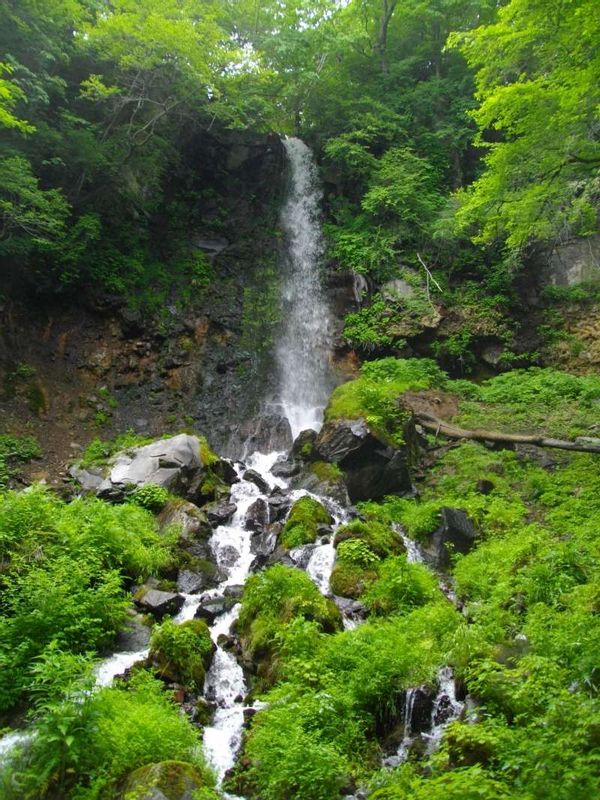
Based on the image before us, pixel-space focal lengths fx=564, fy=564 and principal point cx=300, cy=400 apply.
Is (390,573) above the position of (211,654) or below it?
above

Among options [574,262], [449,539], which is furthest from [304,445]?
[574,262]

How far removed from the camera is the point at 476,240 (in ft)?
43.5

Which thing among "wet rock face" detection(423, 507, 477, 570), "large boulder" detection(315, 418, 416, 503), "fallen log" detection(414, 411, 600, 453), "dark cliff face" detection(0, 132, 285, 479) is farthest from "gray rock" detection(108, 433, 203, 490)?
"fallen log" detection(414, 411, 600, 453)

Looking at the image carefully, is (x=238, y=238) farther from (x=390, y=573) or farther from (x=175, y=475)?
(x=390, y=573)

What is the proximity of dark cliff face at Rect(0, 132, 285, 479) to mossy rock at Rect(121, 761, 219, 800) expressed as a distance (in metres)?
9.46

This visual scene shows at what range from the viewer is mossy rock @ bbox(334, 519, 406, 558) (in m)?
9.70

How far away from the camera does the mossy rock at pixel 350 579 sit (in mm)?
8742

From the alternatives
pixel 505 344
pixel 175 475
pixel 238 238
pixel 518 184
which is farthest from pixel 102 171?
pixel 505 344

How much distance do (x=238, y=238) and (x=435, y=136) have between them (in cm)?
869

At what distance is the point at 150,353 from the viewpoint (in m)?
18.1

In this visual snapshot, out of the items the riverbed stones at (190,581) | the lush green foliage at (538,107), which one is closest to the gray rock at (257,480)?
the riverbed stones at (190,581)

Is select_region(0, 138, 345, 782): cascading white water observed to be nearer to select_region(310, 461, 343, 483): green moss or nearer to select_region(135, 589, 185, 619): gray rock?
select_region(135, 589, 185, 619): gray rock

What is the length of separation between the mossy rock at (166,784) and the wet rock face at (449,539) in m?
6.10

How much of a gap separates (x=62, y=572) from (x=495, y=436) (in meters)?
10.1
